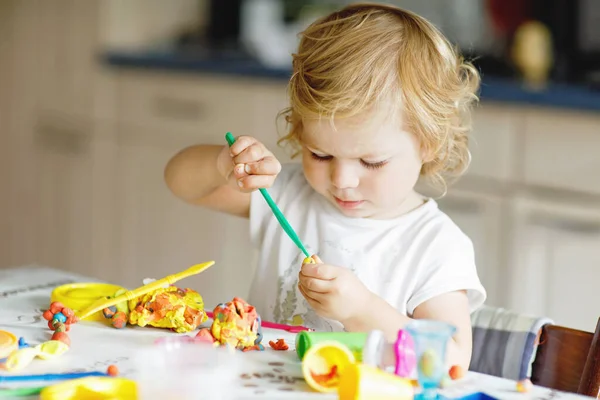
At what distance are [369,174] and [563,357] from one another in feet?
1.04

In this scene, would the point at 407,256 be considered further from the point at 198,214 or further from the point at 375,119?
the point at 198,214

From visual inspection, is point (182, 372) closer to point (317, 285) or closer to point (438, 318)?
point (317, 285)

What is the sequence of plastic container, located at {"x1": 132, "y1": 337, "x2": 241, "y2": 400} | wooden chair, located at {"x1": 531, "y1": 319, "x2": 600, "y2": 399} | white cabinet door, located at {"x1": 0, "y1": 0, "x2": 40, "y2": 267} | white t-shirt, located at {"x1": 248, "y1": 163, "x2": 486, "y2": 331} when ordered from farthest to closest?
white cabinet door, located at {"x1": 0, "y1": 0, "x2": 40, "y2": 267}, white t-shirt, located at {"x1": 248, "y1": 163, "x2": 486, "y2": 331}, wooden chair, located at {"x1": 531, "y1": 319, "x2": 600, "y2": 399}, plastic container, located at {"x1": 132, "y1": 337, "x2": 241, "y2": 400}

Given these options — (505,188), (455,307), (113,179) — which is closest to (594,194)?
(505,188)

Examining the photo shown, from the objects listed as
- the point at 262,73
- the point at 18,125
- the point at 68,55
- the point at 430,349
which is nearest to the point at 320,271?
the point at 430,349

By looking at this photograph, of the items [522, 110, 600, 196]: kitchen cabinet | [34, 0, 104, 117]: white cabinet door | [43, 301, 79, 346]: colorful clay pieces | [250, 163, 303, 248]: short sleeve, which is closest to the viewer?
[43, 301, 79, 346]: colorful clay pieces

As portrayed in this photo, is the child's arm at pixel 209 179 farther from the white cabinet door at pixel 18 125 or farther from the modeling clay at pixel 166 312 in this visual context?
the white cabinet door at pixel 18 125

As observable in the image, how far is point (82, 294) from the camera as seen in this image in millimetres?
1112

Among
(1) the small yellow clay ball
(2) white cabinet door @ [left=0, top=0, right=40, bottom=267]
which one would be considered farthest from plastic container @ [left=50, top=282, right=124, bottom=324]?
(2) white cabinet door @ [left=0, top=0, right=40, bottom=267]

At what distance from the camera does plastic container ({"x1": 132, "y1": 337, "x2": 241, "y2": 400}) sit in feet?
2.46

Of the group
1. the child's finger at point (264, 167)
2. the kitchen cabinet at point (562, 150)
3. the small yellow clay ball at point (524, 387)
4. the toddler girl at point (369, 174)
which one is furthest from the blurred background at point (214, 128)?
the small yellow clay ball at point (524, 387)

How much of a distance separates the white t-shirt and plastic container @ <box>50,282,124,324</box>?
0.26 metres

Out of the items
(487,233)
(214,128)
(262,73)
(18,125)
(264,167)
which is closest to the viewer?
(264,167)

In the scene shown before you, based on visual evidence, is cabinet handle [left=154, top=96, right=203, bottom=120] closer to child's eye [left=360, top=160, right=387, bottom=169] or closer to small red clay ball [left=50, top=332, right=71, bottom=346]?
child's eye [left=360, top=160, right=387, bottom=169]
